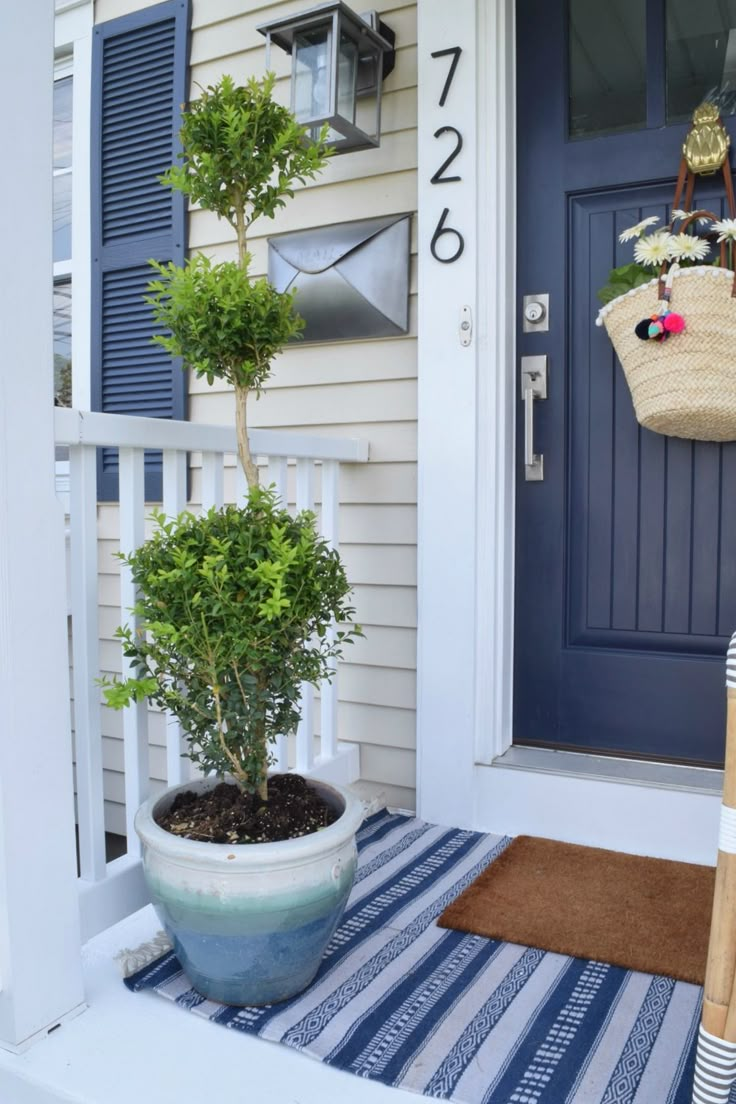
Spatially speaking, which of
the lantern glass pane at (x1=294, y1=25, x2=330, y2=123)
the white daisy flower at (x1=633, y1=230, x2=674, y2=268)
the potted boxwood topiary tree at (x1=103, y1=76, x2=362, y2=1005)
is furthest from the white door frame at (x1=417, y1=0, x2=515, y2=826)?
the potted boxwood topiary tree at (x1=103, y1=76, x2=362, y2=1005)

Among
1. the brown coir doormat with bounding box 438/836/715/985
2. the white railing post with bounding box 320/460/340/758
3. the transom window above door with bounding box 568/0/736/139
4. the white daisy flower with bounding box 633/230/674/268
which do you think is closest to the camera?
the brown coir doormat with bounding box 438/836/715/985

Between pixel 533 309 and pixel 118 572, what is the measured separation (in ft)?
5.49

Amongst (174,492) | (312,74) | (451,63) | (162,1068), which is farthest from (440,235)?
(162,1068)

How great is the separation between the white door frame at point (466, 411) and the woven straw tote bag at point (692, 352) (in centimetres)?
41

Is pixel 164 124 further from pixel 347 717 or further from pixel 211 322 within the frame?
pixel 347 717

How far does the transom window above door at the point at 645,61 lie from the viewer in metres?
2.03

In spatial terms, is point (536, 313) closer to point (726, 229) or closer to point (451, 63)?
point (726, 229)

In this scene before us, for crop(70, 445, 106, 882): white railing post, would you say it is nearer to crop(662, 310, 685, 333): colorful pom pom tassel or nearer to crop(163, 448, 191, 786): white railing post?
crop(163, 448, 191, 786): white railing post

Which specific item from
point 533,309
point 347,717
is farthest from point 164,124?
point 347,717

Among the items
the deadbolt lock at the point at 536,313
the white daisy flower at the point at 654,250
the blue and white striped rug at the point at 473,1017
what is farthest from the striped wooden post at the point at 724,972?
the deadbolt lock at the point at 536,313

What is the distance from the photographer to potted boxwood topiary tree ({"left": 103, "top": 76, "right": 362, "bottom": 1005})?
1.40 metres

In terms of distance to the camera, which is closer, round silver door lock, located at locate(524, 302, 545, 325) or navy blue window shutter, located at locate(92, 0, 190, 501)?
round silver door lock, located at locate(524, 302, 545, 325)

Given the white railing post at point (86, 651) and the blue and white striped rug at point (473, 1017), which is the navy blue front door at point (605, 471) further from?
the white railing post at point (86, 651)

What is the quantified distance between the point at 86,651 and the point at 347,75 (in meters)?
1.60
